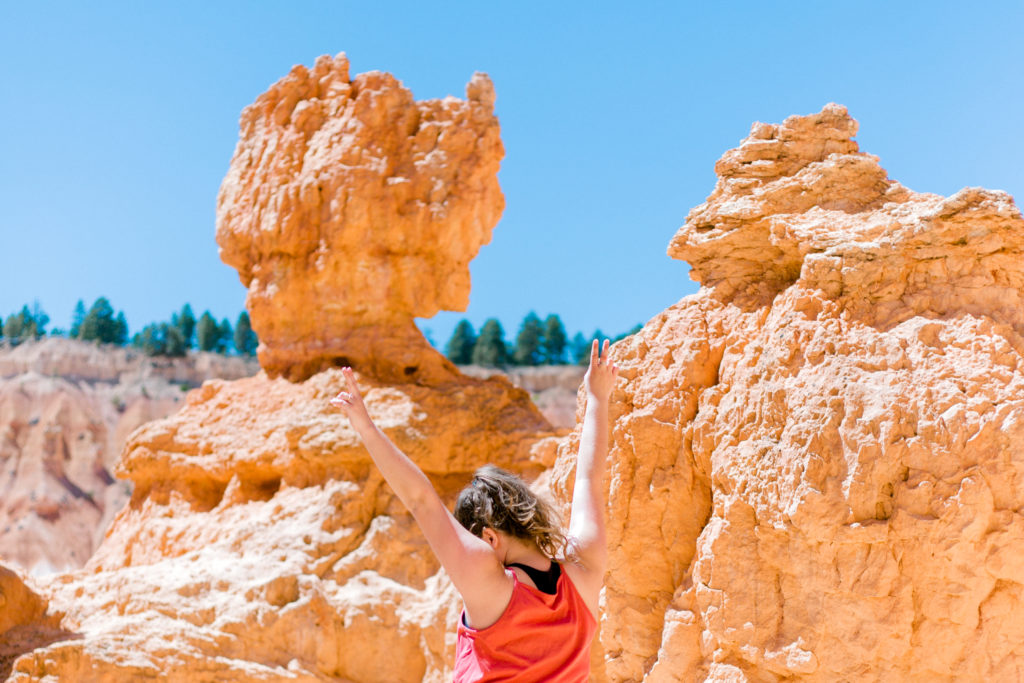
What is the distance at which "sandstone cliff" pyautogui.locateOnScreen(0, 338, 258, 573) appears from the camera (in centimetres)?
2666

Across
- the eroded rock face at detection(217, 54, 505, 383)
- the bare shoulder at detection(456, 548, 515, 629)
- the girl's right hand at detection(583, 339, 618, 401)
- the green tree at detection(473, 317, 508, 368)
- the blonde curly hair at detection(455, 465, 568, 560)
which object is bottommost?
the bare shoulder at detection(456, 548, 515, 629)

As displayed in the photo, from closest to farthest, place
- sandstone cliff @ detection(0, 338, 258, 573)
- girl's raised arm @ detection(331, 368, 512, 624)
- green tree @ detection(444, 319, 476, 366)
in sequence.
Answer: girl's raised arm @ detection(331, 368, 512, 624)
sandstone cliff @ detection(0, 338, 258, 573)
green tree @ detection(444, 319, 476, 366)

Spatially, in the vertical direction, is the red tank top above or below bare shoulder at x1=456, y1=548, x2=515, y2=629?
below

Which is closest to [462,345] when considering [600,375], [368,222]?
[368,222]

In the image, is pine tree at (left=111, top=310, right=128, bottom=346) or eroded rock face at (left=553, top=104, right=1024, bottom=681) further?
pine tree at (left=111, top=310, right=128, bottom=346)

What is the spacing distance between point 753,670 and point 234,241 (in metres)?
8.94

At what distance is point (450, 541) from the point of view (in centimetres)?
232

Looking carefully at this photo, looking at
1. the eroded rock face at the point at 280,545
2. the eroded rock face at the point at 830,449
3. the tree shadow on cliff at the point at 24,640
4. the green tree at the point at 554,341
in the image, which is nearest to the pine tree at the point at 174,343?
the green tree at the point at 554,341

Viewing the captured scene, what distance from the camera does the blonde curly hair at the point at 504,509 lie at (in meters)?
2.52

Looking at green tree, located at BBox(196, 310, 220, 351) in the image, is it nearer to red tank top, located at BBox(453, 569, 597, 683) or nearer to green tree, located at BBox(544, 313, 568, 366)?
green tree, located at BBox(544, 313, 568, 366)

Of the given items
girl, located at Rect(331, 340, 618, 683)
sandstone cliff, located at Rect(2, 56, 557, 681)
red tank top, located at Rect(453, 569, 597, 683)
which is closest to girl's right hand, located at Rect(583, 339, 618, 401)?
girl, located at Rect(331, 340, 618, 683)

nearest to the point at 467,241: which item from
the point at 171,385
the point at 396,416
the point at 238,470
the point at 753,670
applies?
the point at 396,416

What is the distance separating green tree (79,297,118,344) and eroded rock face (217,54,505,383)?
31.2 m

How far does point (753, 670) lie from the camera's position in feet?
14.0
